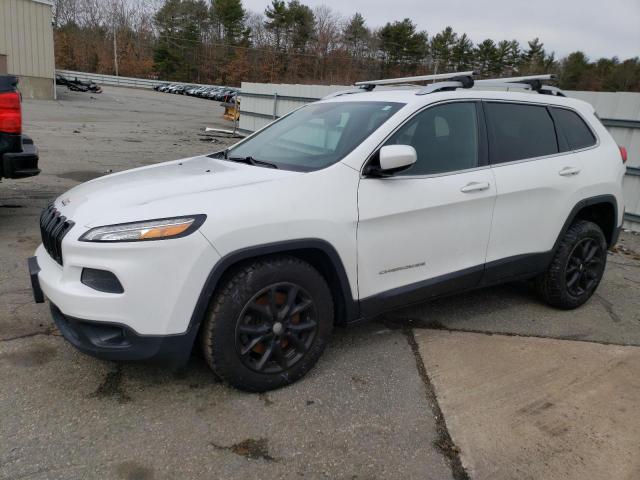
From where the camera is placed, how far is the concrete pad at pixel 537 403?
97.3 inches

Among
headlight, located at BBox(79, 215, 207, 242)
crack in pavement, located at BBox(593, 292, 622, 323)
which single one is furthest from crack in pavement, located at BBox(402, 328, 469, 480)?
crack in pavement, located at BBox(593, 292, 622, 323)

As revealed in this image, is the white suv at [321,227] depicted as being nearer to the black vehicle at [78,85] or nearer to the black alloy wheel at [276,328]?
the black alloy wheel at [276,328]

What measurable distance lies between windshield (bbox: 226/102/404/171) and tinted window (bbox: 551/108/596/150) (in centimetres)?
165

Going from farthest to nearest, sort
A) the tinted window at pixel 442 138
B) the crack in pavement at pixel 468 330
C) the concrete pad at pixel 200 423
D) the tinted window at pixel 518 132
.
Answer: the crack in pavement at pixel 468 330, the tinted window at pixel 518 132, the tinted window at pixel 442 138, the concrete pad at pixel 200 423

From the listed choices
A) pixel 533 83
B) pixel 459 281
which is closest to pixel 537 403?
pixel 459 281

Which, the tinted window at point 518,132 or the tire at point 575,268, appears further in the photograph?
the tire at point 575,268

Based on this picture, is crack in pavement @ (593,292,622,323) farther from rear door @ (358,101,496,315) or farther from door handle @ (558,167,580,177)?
rear door @ (358,101,496,315)

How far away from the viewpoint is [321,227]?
2801 millimetres

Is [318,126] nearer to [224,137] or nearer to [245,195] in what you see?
[245,195]

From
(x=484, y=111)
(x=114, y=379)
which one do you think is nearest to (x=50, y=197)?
(x=114, y=379)

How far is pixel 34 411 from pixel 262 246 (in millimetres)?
1438

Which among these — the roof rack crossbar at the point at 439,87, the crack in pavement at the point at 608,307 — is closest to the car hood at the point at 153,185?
the roof rack crossbar at the point at 439,87

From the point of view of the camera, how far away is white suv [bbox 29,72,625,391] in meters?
2.46

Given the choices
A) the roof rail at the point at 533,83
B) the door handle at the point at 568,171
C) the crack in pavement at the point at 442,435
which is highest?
the roof rail at the point at 533,83
